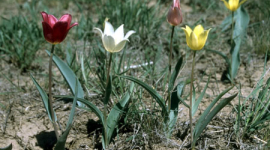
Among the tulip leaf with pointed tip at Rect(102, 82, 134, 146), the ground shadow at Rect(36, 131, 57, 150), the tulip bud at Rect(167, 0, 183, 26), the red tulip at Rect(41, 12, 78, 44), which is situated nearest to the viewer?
the red tulip at Rect(41, 12, 78, 44)

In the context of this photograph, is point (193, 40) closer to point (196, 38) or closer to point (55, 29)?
point (196, 38)

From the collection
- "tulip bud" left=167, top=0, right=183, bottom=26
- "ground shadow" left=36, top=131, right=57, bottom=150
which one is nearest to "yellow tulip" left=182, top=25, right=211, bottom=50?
"tulip bud" left=167, top=0, right=183, bottom=26

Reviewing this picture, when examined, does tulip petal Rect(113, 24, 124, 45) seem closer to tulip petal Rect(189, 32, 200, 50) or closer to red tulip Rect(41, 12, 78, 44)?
red tulip Rect(41, 12, 78, 44)

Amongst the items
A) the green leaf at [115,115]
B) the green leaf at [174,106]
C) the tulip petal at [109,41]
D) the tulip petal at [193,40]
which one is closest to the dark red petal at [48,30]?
the tulip petal at [109,41]

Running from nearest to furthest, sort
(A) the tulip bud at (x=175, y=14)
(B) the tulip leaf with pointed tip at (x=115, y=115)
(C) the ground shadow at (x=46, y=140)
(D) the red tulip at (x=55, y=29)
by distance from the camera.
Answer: (D) the red tulip at (x=55, y=29), (A) the tulip bud at (x=175, y=14), (B) the tulip leaf with pointed tip at (x=115, y=115), (C) the ground shadow at (x=46, y=140)

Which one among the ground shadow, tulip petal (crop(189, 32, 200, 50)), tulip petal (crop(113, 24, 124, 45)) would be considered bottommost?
the ground shadow

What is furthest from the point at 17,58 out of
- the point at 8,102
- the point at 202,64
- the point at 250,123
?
the point at 250,123

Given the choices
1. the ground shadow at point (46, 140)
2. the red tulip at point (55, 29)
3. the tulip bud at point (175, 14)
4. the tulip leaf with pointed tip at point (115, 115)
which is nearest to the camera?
the red tulip at point (55, 29)

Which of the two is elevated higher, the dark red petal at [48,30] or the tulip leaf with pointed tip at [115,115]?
the dark red petal at [48,30]

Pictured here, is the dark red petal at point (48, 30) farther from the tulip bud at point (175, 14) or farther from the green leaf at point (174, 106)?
the green leaf at point (174, 106)

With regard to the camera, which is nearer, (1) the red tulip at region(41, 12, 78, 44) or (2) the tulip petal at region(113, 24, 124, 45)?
(1) the red tulip at region(41, 12, 78, 44)

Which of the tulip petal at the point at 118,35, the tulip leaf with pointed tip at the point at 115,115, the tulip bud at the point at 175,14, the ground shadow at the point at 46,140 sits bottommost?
the ground shadow at the point at 46,140

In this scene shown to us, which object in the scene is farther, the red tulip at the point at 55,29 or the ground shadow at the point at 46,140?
the ground shadow at the point at 46,140

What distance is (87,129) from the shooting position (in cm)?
229
